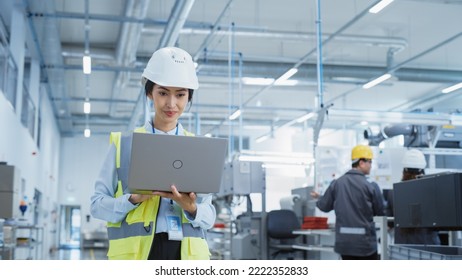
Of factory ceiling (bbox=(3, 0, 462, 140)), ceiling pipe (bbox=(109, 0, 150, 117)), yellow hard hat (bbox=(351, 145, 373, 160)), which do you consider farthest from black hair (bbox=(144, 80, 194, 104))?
ceiling pipe (bbox=(109, 0, 150, 117))

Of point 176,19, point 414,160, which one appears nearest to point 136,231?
point 414,160

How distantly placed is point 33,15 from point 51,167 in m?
8.07

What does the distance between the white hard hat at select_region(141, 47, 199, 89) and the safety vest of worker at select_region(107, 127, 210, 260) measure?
16 centimetres

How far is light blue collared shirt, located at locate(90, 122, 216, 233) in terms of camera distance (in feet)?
4.52

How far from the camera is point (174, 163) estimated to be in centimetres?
135

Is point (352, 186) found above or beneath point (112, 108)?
beneath

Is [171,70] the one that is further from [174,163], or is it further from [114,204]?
[114,204]

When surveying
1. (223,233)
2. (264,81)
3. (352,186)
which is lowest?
(223,233)

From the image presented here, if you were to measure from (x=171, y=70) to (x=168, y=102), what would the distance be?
0.08 m

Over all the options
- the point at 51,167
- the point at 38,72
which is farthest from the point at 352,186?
the point at 51,167

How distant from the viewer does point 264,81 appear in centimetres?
1148

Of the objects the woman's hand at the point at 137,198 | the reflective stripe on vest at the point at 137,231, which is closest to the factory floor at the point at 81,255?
the reflective stripe on vest at the point at 137,231

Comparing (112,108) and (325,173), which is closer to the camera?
(325,173)
